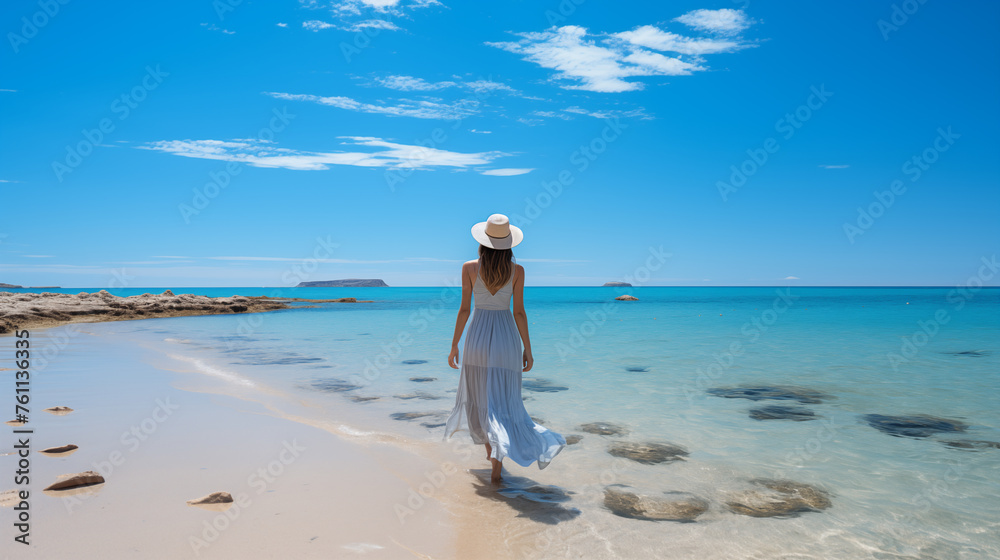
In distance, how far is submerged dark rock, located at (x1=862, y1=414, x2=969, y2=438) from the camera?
25.6ft

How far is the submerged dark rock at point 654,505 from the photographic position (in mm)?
4777

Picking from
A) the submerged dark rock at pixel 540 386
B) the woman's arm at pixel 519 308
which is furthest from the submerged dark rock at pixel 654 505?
the submerged dark rock at pixel 540 386

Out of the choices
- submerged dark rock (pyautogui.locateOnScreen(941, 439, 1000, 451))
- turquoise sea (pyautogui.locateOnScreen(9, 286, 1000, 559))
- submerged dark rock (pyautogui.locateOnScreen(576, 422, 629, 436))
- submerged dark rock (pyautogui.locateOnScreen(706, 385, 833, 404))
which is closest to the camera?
turquoise sea (pyautogui.locateOnScreen(9, 286, 1000, 559))

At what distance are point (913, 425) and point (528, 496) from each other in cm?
688

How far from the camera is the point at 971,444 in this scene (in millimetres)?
7215

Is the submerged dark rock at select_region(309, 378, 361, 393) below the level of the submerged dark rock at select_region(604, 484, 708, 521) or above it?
below

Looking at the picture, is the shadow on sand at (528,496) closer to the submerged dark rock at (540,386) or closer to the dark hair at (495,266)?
the dark hair at (495,266)

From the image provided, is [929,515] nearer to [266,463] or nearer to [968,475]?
[968,475]

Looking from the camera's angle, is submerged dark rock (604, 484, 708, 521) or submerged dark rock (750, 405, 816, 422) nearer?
submerged dark rock (604, 484, 708, 521)

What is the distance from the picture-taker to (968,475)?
6.03 metres

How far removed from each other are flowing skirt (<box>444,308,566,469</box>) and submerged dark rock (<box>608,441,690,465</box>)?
5.76 feet

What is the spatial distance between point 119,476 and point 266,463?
1.28 meters

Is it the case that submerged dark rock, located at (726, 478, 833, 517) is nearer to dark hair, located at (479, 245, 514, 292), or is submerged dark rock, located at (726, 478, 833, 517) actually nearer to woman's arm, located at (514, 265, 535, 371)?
woman's arm, located at (514, 265, 535, 371)

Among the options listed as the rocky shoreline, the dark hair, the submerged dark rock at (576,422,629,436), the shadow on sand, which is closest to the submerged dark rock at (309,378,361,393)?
the submerged dark rock at (576,422,629,436)
